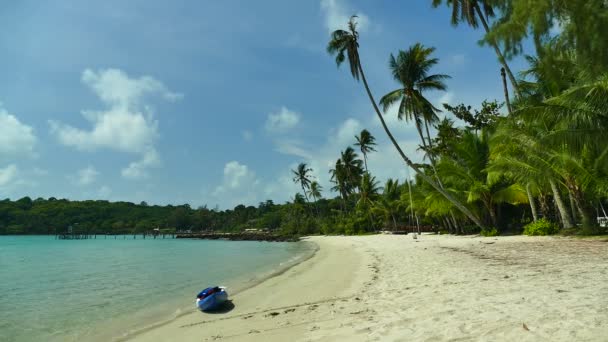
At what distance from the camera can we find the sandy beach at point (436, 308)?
13.1 feet

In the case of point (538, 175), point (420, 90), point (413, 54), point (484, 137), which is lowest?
point (538, 175)

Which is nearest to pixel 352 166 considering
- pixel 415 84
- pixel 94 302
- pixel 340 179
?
pixel 340 179

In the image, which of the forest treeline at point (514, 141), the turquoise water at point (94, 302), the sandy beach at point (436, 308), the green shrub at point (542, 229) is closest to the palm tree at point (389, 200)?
the forest treeline at point (514, 141)

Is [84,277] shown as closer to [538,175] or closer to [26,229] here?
[538,175]

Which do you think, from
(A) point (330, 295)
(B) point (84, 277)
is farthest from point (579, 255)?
(B) point (84, 277)

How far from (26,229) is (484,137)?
146570mm

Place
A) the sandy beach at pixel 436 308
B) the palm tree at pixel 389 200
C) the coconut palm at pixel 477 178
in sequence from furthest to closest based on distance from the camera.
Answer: the palm tree at pixel 389 200
the coconut palm at pixel 477 178
the sandy beach at pixel 436 308

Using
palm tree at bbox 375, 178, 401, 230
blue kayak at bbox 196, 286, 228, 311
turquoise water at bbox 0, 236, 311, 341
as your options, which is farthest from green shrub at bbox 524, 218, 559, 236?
palm tree at bbox 375, 178, 401, 230

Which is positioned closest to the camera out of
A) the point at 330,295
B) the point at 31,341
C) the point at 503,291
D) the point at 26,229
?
the point at 503,291

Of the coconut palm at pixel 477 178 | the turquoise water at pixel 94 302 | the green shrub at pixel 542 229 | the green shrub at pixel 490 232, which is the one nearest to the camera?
the turquoise water at pixel 94 302

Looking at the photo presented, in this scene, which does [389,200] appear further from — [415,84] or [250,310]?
[250,310]

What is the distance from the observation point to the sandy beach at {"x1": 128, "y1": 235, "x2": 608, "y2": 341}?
399 cm

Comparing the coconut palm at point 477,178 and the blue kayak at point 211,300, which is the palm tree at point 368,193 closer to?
the coconut palm at point 477,178

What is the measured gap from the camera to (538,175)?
16625mm
